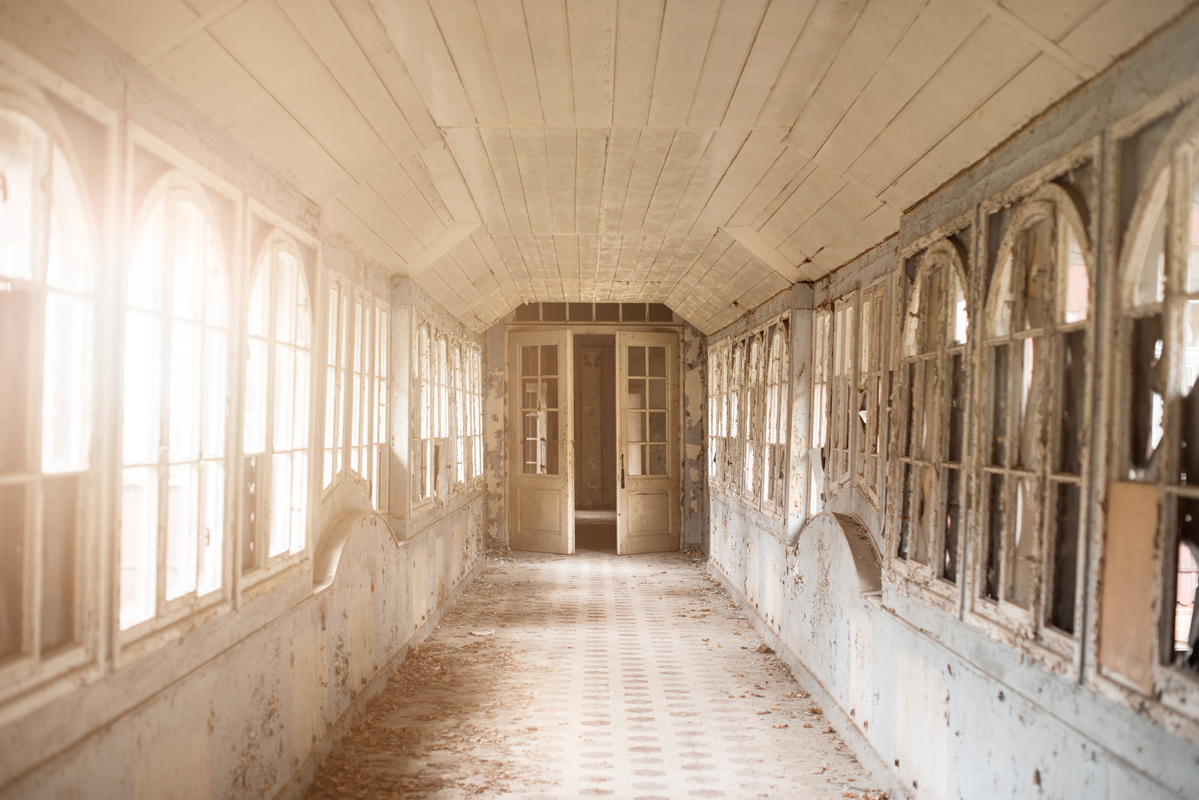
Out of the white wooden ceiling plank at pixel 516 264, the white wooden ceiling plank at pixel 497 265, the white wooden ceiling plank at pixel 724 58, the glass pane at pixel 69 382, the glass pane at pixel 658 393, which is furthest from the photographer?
the glass pane at pixel 658 393

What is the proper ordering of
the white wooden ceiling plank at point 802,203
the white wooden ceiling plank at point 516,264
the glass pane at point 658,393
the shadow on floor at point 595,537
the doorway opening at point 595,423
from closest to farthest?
the white wooden ceiling plank at point 802,203 < the white wooden ceiling plank at point 516,264 < the glass pane at point 658,393 < the shadow on floor at point 595,537 < the doorway opening at point 595,423

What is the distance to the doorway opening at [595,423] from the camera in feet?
49.2

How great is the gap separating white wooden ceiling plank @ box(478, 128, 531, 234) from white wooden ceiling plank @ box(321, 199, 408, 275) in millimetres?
751

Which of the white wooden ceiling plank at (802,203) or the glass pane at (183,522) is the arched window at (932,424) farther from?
the glass pane at (183,522)

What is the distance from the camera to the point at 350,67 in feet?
9.12

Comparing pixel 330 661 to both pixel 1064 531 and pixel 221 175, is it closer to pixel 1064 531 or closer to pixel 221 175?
pixel 221 175

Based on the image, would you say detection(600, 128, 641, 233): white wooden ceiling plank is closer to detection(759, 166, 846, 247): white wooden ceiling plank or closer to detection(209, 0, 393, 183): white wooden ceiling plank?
detection(759, 166, 846, 247): white wooden ceiling plank

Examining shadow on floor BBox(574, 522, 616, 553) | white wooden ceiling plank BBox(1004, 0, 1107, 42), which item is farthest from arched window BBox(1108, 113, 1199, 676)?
shadow on floor BBox(574, 522, 616, 553)

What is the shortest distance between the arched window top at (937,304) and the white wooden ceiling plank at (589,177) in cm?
166

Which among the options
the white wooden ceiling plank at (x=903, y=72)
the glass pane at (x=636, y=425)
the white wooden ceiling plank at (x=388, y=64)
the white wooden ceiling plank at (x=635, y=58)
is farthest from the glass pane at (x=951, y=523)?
the glass pane at (x=636, y=425)

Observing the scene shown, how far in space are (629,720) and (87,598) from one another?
10.9 feet

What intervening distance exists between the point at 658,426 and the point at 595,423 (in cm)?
467

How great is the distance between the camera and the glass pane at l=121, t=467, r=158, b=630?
2.25 meters

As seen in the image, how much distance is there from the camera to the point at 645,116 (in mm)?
3594
